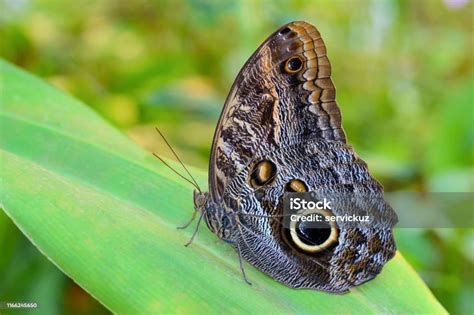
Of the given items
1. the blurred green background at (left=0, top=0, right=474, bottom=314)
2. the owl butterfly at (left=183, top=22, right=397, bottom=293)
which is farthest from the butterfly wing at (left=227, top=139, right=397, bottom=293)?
the blurred green background at (left=0, top=0, right=474, bottom=314)

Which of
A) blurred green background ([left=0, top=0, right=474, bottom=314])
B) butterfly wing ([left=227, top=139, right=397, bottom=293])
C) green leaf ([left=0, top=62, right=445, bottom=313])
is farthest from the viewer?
blurred green background ([left=0, top=0, right=474, bottom=314])

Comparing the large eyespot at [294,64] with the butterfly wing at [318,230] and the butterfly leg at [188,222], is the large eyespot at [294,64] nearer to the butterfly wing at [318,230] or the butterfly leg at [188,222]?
the butterfly wing at [318,230]

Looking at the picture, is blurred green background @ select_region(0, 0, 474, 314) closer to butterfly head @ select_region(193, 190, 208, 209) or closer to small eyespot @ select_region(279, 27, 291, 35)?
butterfly head @ select_region(193, 190, 208, 209)

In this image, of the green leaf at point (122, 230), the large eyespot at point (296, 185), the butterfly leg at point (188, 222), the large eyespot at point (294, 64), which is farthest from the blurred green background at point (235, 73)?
the large eyespot at point (294, 64)

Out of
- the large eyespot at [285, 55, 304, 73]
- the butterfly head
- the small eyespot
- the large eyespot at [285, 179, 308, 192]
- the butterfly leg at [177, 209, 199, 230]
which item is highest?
the small eyespot

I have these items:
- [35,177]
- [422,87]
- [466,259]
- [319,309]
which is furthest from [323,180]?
[422,87]
